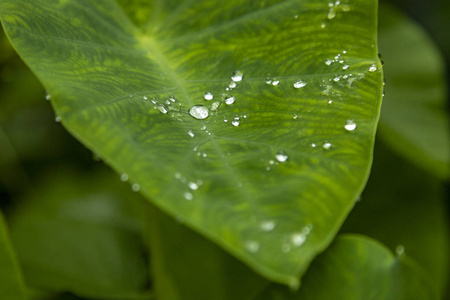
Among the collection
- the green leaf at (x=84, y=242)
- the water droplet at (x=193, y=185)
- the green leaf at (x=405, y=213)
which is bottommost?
the green leaf at (x=405, y=213)

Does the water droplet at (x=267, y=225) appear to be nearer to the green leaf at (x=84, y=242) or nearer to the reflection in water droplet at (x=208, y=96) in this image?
the reflection in water droplet at (x=208, y=96)

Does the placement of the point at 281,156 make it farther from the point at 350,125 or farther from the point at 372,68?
the point at 372,68

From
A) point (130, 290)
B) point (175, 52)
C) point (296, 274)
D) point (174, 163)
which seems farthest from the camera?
point (130, 290)

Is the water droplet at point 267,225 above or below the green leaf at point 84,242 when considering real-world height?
above

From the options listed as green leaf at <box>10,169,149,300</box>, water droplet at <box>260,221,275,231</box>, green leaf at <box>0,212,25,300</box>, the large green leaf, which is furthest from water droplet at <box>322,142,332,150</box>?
green leaf at <box>10,169,149,300</box>

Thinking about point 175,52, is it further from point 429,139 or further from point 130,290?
point 429,139

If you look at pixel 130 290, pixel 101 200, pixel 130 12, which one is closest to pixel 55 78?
pixel 130 12

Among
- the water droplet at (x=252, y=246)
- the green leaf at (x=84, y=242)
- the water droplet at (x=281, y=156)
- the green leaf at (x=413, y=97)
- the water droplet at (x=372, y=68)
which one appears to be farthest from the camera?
the green leaf at (x=413, y=97)

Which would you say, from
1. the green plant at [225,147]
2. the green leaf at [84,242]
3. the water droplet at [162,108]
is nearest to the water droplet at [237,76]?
the green plant at [225,147]
